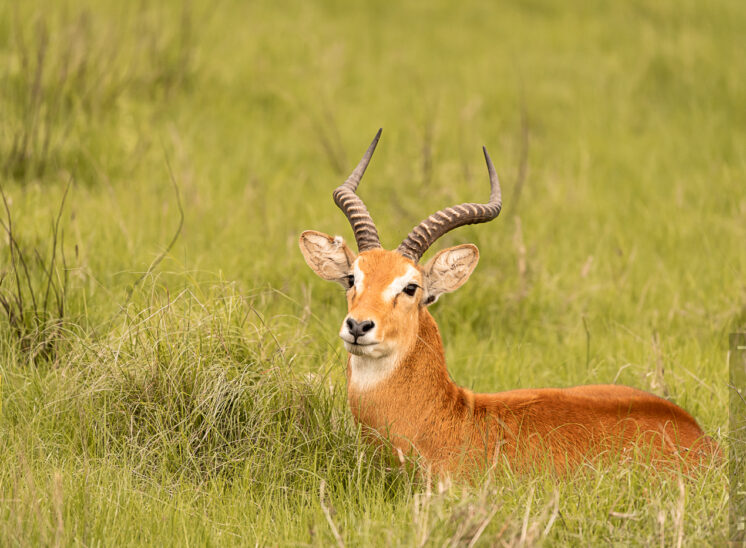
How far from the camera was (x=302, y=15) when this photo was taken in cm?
1488

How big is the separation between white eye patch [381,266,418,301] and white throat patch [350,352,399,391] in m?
0.31

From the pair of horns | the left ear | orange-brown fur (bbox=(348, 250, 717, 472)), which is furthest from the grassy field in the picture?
the left ear

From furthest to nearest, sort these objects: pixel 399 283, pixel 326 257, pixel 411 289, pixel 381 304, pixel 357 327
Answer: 1. pixel 326 257
2. pixel 411 289
3. pixel 399 283
4. pixel 381 304
5. pixel 357 327

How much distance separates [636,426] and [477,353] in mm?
1879

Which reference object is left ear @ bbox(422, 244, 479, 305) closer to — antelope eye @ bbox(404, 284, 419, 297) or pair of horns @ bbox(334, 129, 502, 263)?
→ pair of horns @ bbox(334, 129, 502, 263)

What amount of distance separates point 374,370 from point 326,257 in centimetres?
76

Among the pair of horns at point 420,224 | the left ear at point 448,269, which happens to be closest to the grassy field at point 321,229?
the pair of horns at point 420,224

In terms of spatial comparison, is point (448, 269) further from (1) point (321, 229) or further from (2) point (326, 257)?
(1) point (321, 229)

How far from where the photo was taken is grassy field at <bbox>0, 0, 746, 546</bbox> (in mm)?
4430

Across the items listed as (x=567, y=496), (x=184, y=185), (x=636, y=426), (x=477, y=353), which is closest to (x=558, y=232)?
(x=477, y=353)

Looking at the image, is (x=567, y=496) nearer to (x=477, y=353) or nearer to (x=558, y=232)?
(x=477, y=353)

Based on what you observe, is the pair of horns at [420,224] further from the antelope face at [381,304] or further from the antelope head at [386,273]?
the antelope face at [381,304]

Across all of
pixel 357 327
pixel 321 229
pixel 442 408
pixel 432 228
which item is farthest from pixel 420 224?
pixel 321 229

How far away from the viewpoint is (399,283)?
16.3ft
